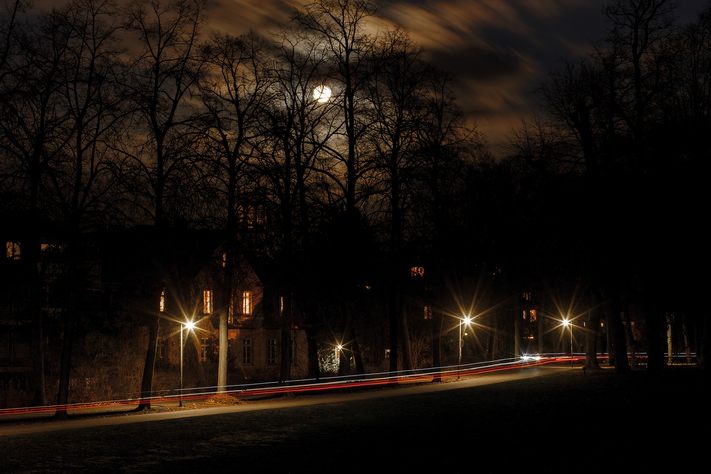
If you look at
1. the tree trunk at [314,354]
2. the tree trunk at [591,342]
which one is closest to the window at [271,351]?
the tree trunk at [314,354]

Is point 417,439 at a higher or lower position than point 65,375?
lower

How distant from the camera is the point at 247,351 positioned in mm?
52938

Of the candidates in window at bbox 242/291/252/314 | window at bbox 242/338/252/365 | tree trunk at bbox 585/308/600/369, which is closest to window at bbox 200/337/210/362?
window at bbox 242/338/252/365

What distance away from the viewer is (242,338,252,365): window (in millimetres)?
52562

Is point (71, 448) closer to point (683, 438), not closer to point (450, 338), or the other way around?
point (683, 438)

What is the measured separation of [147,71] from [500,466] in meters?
→ 20.6

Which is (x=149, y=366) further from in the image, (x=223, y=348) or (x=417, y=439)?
(x=417, y=439)

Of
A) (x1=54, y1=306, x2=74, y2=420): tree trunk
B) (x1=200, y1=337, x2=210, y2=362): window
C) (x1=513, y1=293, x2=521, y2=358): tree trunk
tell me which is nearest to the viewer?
(x1=54, y1=306, x2=74, y2=420): tree trunk

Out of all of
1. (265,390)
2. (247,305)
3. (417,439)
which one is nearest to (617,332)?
(265,390)

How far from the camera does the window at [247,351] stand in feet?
172

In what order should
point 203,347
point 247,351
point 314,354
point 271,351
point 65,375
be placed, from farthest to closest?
point 271,351
point 247,351
point 203,347
point 314,354
point 65,375

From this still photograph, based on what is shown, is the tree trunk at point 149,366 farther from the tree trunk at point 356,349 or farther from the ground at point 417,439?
the tree trunk at point 356,349

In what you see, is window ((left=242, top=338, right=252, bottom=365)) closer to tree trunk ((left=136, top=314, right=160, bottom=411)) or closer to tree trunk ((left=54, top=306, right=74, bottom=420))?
tree trunk ((left=136, top=314, right=160, bottom=411))

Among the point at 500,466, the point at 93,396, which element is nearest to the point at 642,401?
the point at 500,466
